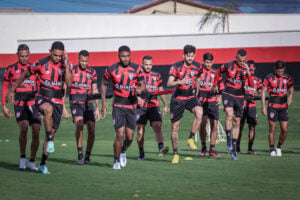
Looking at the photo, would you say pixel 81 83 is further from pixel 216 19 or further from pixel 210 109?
pixel 216 19

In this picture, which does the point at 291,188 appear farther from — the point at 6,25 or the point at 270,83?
the point at 6,25

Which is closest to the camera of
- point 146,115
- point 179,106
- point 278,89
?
point 179,106

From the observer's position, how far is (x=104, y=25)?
2205 inches

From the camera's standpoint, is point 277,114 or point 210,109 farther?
point 210,109

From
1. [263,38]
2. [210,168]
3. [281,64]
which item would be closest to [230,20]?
[263,38]

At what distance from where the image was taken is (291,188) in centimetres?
859

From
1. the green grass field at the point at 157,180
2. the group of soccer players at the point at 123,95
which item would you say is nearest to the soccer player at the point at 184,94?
the group of soccer players at the point at 123,95

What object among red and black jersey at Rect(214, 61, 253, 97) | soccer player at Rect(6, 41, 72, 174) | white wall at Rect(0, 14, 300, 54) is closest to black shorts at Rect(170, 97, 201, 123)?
red and black jersey at Rect(214, 61, 253, 97)

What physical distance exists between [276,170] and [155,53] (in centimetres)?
3182

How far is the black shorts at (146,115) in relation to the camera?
15.0 m

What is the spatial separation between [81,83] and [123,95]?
1997 millimetres

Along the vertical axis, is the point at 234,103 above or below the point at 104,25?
below

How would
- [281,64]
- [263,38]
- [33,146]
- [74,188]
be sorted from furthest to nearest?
[263,38] → [281,64] → [33,146] → [74,188]

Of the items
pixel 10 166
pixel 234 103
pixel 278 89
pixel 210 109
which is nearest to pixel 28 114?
pixel 10 166
